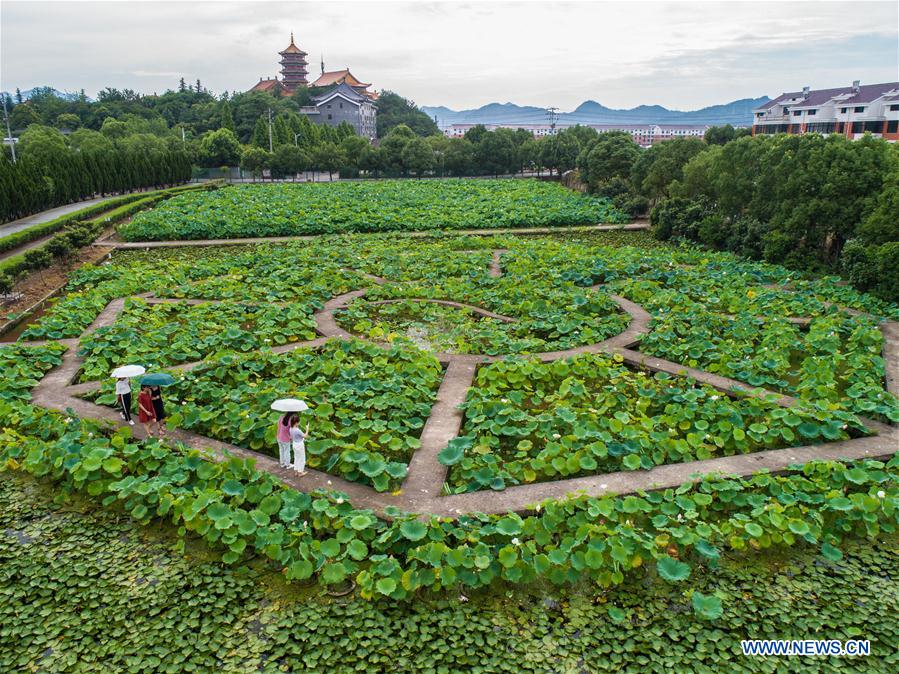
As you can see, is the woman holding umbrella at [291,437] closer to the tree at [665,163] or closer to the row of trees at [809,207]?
the row of trees at [809,207]

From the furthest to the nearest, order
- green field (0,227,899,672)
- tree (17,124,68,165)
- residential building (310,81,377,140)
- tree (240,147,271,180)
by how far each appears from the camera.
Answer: residential building (310,81,377,140)
tree (240,147,271,180)
tree (17,124,68,165)
green field (0,227,899,672)

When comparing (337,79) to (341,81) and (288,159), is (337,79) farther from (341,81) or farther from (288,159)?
(288,159)

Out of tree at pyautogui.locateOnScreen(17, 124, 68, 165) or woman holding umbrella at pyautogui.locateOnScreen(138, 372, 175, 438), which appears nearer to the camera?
woman holding umbrella at pyautogui.locateOnScreen(138, 372, 175, 438)

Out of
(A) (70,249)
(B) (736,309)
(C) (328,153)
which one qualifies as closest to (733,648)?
(B) (736,309)

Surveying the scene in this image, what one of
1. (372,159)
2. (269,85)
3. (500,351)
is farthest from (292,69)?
(500,351)

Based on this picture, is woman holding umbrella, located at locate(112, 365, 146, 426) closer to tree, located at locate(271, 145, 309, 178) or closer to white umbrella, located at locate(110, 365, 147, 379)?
white umbrella, located at locate(110, 365, 147, 379)

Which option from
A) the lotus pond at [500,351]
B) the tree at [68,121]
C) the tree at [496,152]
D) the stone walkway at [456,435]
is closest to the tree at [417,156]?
the tree at [496,152]

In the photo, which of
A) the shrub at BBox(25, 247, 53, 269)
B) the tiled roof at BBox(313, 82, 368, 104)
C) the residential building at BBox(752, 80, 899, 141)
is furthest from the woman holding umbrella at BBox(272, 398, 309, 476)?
the tiled roof at BBox(313, 82, 368, 104)

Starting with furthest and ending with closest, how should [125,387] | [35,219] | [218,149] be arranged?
[218,149] → [35,219] → [125,387]
